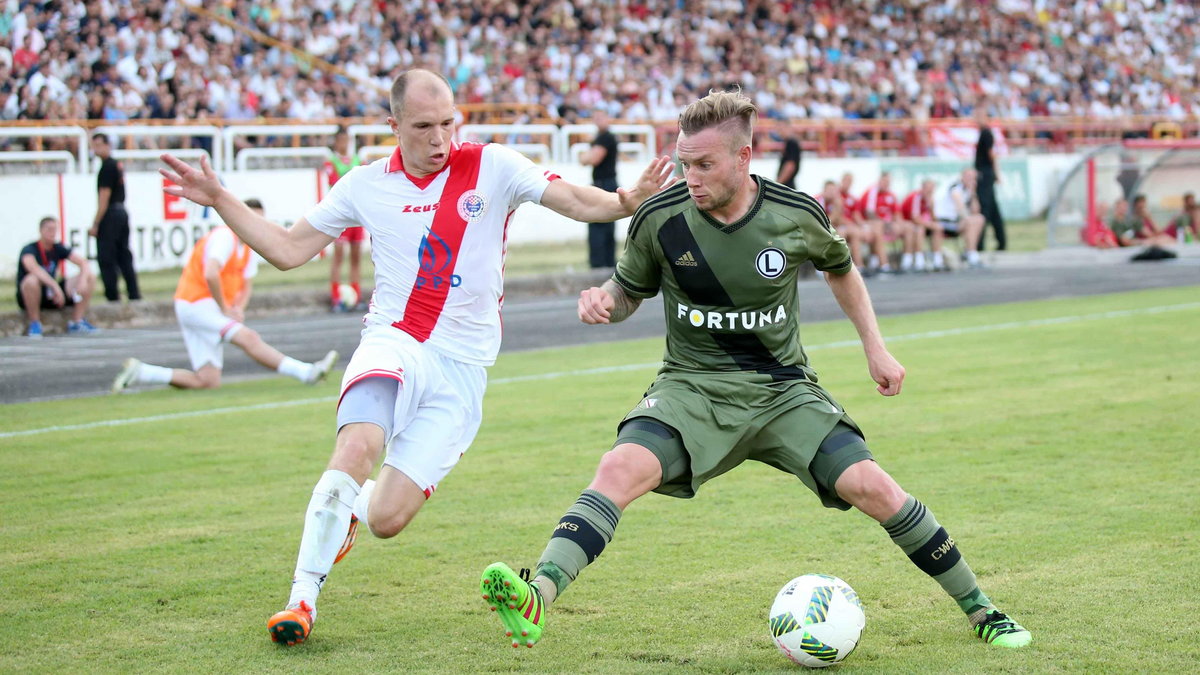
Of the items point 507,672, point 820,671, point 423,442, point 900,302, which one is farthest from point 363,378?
point 900,302

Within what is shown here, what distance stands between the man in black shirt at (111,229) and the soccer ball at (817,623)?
46.2ft

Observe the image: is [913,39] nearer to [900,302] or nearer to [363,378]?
[900,302]

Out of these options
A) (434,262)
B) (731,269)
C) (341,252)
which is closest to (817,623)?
(731,269)

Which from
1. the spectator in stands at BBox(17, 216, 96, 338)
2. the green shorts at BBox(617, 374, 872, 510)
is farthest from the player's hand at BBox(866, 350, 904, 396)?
the spectator in stands at BBox(17, 216, 96, 338)

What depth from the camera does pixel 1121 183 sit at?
2311cm

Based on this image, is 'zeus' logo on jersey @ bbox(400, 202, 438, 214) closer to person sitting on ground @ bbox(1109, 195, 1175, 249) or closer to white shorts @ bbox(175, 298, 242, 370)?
white shorts @ bbox(175, 298, 242, 370)

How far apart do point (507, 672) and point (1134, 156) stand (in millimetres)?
21201

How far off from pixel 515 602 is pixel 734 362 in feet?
4.18

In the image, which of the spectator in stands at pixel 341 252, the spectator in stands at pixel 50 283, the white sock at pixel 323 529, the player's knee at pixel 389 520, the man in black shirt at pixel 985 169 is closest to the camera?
the white sock at pixel 323 529

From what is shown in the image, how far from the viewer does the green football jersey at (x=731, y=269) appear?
4797 mm

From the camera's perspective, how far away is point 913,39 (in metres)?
38.0

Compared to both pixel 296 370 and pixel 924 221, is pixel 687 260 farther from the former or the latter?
pixel 924 221

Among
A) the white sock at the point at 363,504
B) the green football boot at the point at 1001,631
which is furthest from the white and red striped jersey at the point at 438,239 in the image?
the green football boot at the point at 1001,631

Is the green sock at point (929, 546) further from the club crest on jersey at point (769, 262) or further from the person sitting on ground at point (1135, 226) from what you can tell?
the person sitting on ground at point (1135, 226)
